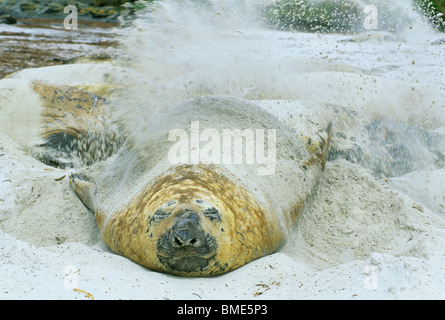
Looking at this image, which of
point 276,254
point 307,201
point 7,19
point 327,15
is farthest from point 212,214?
point 7,19

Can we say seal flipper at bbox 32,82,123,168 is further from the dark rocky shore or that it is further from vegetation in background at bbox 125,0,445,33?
the dark rocky shore

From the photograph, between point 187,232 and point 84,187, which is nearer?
point 187,232

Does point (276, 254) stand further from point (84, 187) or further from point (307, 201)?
point (84, 187)

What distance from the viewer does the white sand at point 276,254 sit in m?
1.66

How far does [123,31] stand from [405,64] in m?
3.08

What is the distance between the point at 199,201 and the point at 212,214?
0.26ft

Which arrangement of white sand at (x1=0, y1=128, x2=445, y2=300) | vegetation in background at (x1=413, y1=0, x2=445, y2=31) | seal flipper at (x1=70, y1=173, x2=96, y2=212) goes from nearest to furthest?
white sand at (x1=0, y1=128, x2=445, y2=300)
seal flipper at (x1=70, y1=173, x2=96, y2=212)
vegetation in background at (x1=413, y1=0, x2=445, y2=31)

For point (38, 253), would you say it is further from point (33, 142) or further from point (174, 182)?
point (33, 142)

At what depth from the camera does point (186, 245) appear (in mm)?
2053

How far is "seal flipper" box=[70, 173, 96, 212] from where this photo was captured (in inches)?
125

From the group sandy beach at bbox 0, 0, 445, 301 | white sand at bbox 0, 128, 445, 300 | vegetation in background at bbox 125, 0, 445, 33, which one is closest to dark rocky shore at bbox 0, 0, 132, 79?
vegetation in background at bbox 125, 0, 445, 33

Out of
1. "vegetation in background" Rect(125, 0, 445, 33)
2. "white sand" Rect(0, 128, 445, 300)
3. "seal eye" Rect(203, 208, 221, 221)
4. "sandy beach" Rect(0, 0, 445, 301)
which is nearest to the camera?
"white sand" Rect(0, 128, 445, 300)

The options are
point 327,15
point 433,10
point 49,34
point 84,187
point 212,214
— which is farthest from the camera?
point 49,34
